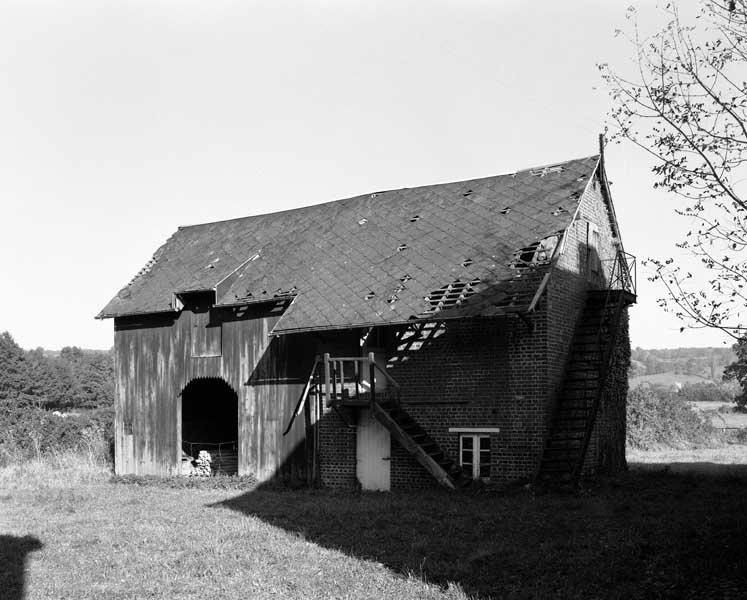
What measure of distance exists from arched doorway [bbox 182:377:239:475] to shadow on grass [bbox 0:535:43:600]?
39.5 ft

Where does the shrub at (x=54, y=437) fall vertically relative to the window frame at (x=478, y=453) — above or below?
below

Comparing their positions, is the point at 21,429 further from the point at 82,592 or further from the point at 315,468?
the point at 82,592

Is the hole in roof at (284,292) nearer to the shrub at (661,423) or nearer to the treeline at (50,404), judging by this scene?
the treeline at (50,404)

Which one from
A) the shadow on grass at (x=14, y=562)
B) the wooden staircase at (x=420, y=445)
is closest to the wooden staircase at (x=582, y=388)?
the wooden staircase at (x=420, y=445)

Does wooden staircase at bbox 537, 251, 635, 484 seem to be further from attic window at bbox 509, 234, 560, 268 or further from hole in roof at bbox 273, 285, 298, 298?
hole in roof at bbox 273, 285, 298, 298

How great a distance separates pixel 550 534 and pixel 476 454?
6069 millimetres

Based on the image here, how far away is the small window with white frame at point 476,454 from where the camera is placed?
1906 centimetres

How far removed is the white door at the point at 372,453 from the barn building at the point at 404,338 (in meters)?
0.04

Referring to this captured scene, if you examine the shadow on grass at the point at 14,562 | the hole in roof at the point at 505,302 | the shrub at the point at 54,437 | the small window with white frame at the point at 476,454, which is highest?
the hole in roof at the point at 505,302

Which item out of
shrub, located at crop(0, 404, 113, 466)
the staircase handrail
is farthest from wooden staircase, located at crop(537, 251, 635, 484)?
shrub, located at crop(0, 404, 113, 466)

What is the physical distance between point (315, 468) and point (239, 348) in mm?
4203

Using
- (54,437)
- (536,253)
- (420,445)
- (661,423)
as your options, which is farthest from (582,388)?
(54,437)

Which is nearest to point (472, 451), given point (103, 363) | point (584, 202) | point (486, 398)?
point (486, 398)

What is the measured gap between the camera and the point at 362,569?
38.1 feet
